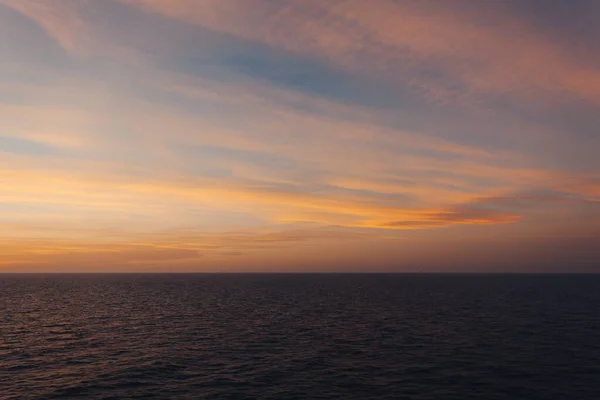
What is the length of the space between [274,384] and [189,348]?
2000 centimetres

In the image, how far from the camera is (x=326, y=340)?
60.0 m

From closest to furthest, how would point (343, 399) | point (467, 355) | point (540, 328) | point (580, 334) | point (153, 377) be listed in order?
point (343, 399), point (153, 377), point (467, 355), point (580, 334), point (540, 328)

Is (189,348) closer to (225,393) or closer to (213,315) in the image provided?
(225,393)

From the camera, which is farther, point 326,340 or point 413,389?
point 326,340

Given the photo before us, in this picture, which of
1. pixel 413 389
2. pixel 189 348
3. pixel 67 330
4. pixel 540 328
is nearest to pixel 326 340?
pixel 189 348

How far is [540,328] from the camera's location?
69875 mm

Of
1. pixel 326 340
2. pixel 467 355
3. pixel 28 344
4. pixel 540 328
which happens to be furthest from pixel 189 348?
pixel 540 328

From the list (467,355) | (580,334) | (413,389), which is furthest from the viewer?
(580,334)

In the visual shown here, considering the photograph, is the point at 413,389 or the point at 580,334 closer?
the point at 413,389

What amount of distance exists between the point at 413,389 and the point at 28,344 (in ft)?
171

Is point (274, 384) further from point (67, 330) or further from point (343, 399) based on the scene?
point (67, 330)

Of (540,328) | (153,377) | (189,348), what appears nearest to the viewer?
(153,377)

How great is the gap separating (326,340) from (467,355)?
19.0 m

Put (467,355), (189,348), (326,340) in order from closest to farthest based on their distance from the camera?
1. (467,355)
2. (189,348)
3. (326,340)
